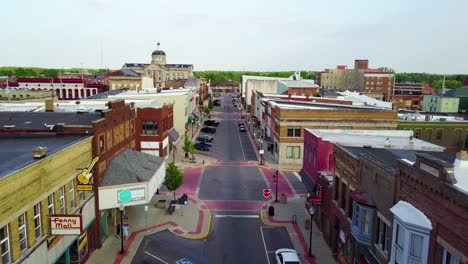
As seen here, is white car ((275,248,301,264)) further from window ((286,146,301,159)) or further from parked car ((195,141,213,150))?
parked car ((195,141,213,150))

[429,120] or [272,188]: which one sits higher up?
[429,120]

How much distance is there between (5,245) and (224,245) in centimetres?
1693

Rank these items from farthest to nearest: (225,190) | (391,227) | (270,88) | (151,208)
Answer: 1. (270,88)
2. (225,190)
3. (151,208)
4. (391,227)

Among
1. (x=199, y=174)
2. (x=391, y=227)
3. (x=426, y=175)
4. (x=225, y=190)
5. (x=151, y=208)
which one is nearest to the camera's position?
(x=426, y=175)

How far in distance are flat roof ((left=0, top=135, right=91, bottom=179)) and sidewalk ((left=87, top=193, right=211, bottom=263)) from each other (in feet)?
28.1

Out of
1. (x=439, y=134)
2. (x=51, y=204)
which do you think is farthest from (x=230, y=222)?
(x=439, y=134)

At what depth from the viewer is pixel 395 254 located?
18969 millimetres

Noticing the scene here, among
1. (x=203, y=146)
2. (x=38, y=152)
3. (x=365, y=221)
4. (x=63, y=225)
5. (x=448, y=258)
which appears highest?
(x=38, y=152)

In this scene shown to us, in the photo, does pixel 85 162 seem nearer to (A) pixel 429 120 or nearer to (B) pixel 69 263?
(B) pixel 69 263

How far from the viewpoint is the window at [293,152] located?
196ft

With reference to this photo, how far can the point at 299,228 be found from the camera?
117 feet

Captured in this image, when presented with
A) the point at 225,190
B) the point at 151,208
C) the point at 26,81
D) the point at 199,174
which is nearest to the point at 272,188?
the point at 225,190

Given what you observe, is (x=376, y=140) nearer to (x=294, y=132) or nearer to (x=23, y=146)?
(x=294, y=132)

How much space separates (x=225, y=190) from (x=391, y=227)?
91.5 feet
